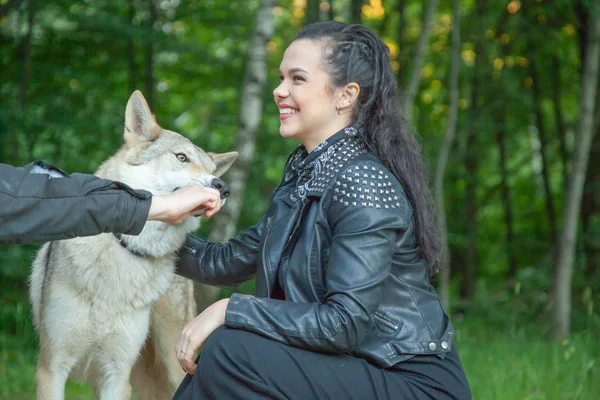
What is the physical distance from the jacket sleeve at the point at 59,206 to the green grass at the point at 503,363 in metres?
2.65

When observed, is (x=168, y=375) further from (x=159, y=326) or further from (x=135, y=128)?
(x=135, y=128)

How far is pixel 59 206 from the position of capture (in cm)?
224

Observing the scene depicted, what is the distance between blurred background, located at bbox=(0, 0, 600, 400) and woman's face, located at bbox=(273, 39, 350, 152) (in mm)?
2266

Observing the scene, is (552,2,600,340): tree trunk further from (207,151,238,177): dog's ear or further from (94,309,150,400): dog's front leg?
(94,309,150,400): dog's front leg

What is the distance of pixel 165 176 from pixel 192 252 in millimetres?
436

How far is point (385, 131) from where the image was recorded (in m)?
2.75

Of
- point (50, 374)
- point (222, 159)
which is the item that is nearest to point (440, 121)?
point (222, 159)

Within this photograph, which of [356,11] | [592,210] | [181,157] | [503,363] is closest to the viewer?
[181,157]

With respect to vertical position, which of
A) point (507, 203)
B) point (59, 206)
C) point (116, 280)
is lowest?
point (507, 203)

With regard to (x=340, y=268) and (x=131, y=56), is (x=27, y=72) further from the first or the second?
(x=340, y=268)

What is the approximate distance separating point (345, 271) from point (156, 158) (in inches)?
64.7

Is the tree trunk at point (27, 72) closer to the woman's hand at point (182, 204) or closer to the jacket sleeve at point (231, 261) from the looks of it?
the jacket sleeve at point (231, 261)

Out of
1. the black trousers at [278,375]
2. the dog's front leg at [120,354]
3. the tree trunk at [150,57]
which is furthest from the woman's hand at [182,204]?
the tree trunk at [150,57]

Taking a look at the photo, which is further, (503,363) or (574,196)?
(574,196)
